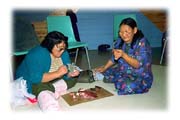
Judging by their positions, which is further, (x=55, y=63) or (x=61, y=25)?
(x=61, y=25)

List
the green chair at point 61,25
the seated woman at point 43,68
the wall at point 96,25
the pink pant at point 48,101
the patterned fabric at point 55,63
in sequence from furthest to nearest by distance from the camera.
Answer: the wall at point 96,25, the green chair at point 61,25, the patterned fabric at point 55,63, the seated woman at point 43,68, the pink pant at point 48,101

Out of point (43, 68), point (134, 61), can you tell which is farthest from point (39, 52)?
point (134, 61)

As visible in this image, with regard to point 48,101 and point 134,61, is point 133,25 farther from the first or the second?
point 48,101

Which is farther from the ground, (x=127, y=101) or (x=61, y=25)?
(x=61, y=25)

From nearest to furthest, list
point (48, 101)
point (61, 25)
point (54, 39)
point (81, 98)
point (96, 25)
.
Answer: point (48, 101) → point (54, 39) → point (81, 98) → point (61, 25) → point (96, 25)

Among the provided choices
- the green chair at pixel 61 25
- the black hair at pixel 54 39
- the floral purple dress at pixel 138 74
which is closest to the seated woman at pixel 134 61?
the floral purple dress at pixel 138 74

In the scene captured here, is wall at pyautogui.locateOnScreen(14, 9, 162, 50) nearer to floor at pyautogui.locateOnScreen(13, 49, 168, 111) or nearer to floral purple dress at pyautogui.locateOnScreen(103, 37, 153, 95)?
floor at pyautogui.locateOnScreen(13, 49, 168, 111)

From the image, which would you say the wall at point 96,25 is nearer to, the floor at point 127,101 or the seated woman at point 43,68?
the floor at point 127,101

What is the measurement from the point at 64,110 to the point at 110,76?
716mm

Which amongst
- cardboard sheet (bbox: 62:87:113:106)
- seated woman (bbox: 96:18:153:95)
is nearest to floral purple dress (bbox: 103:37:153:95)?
seated woman (bbox: 96:18:153:95)

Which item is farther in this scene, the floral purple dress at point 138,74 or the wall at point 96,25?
the wall at point 96,25

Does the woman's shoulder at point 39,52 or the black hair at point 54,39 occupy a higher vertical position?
the black hair at point 54,39
